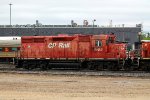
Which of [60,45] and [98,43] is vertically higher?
[98,43]

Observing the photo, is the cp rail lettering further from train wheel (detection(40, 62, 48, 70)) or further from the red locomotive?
train wheel (detection(40, 62, 48, 70))

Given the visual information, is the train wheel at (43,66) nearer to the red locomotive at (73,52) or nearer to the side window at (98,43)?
the red locomotive at (73,52)

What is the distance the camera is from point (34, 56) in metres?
40.2

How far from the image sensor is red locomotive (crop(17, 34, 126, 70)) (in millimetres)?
37781

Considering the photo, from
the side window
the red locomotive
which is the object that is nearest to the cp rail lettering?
the red locomotive

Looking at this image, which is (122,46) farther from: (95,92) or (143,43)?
(95,92)

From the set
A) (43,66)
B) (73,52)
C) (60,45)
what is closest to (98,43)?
(73,52)

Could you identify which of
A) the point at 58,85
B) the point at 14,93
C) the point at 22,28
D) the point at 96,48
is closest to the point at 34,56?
the point at 96,48

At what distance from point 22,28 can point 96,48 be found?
168 ft

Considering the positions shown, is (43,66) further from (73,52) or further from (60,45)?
(73,52)

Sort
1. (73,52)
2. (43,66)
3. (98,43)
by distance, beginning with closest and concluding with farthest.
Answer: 1. (98,43)
2. (73,52)
3. (43,66)

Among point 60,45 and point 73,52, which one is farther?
point 60,45

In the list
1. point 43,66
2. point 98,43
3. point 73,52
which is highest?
point 98,43

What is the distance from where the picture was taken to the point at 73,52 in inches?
1545
